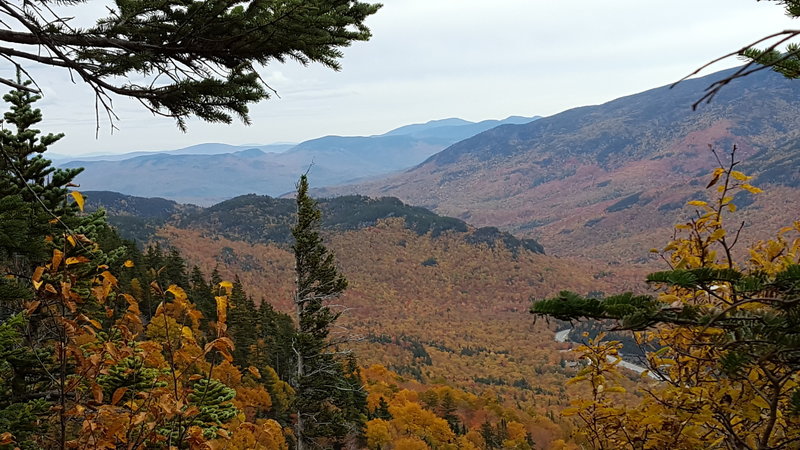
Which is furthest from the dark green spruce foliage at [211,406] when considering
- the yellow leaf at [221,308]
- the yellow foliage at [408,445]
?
the yellow foliage at [408,445]

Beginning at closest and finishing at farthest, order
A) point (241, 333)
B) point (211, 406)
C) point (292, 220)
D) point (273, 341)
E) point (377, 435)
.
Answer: point (211, 406) < point (377, 435) < point (241, 333) < point (273, 341) < point (292, 220)

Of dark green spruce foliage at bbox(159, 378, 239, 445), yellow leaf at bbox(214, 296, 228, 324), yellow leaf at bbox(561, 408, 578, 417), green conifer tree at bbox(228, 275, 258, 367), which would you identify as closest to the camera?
yellow leaf at bbox(214, 296, 228, 324)

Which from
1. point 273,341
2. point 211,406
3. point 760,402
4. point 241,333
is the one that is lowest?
point 273,341

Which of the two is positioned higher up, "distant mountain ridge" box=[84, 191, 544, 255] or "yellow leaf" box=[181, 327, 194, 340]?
"yellow leaf" box=[181, 327, 194, 340]

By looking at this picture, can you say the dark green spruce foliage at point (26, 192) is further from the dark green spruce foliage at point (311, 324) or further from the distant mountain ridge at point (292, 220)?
the distant mountain ridge at point (292, 220)

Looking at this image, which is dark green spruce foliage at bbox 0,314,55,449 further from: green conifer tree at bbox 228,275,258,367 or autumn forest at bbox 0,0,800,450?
green conifer tree at bbox 228,275,258,367

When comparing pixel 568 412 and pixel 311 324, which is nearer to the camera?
pixel 568 412

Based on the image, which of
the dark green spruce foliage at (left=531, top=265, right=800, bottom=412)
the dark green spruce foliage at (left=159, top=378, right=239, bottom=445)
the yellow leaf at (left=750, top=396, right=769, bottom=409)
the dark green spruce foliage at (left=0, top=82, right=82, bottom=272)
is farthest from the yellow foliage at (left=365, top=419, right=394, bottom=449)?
the dark green spruce foliage at (left=531, top=265, right=800, bottom=412)

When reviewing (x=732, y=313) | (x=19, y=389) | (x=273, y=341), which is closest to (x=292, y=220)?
(x=273, y=341)

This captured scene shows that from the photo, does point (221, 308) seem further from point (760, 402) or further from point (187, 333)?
point (760, 402)

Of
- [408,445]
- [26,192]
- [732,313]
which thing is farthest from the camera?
[408,445]
